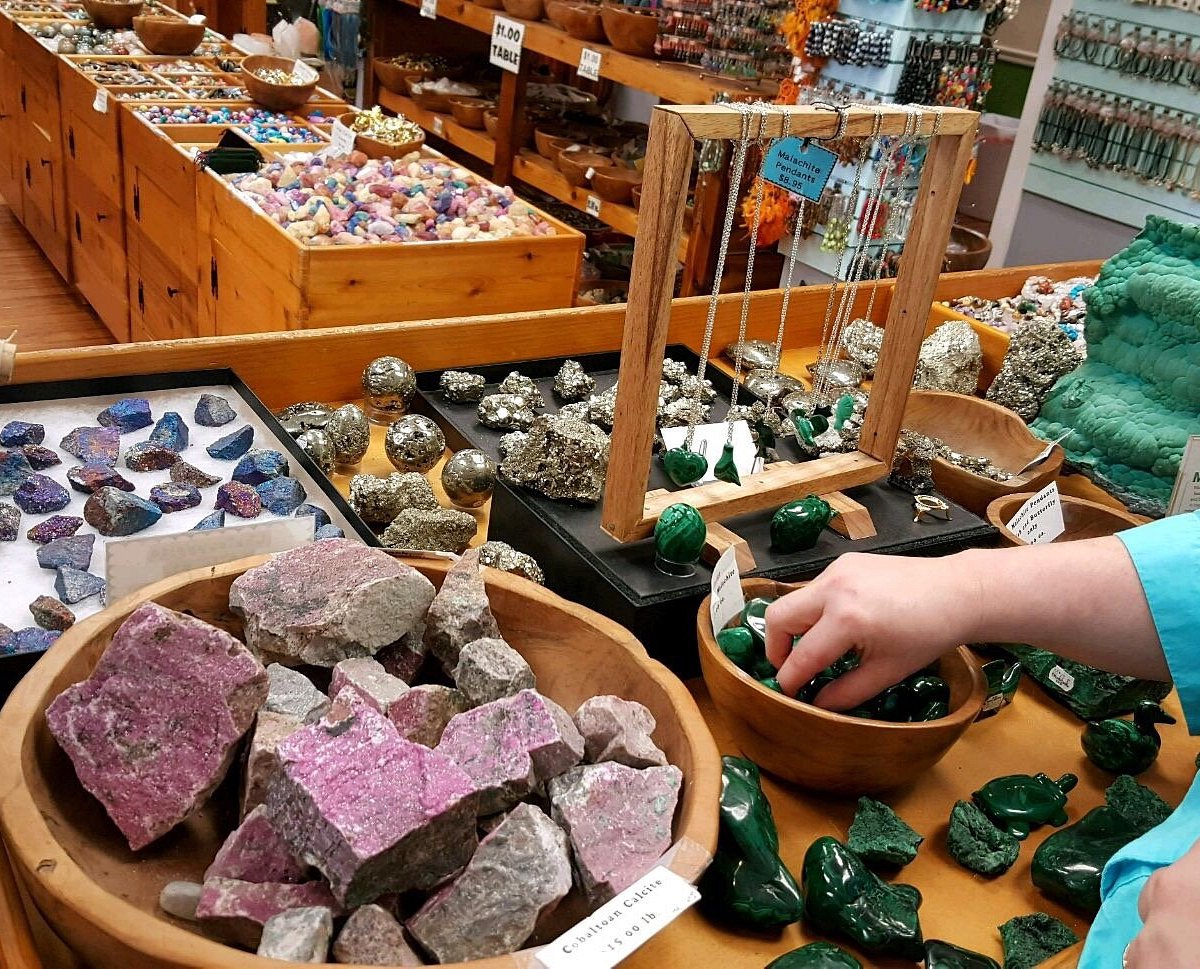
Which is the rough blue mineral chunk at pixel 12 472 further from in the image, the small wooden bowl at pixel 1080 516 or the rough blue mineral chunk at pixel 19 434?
the small wooden bowl at pixel 1080 516

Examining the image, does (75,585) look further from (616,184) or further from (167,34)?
(167,34)

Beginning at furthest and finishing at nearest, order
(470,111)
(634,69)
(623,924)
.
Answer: (470,111) → (634,69) → (623,924)

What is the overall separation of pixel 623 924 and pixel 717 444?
797mm

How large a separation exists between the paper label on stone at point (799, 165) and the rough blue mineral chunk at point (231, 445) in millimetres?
722

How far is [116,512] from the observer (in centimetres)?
122

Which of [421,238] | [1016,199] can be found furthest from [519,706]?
[1016,199]

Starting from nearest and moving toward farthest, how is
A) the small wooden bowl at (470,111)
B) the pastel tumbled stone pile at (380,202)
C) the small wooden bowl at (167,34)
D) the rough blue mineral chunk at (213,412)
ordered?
the rough blue mineral chunk at (213,412)
the pastel tumbled stone pile at (380,202)
the small wooden bowl at (167,34)
the small wooden bowl at (470,111)

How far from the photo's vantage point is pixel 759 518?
131cm

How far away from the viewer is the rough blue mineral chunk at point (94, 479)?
128 centimetres

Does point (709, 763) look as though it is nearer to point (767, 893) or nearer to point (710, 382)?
point (767, 893)

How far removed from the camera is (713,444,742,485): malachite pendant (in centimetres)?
130

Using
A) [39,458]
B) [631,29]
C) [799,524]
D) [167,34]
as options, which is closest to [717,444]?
[799,524]

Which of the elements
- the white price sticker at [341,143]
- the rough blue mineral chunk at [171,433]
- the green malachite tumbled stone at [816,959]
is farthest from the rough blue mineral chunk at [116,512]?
the white price sticker at [341,143]

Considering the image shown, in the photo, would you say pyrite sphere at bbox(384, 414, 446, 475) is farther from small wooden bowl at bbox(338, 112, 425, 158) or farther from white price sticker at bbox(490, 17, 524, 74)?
white price sticker at bbox(490, 17, 524, 74)
